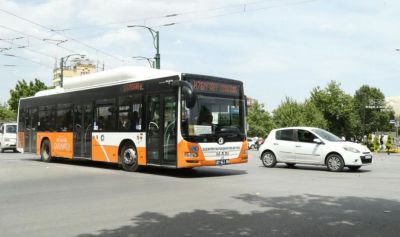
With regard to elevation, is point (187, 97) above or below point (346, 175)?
above

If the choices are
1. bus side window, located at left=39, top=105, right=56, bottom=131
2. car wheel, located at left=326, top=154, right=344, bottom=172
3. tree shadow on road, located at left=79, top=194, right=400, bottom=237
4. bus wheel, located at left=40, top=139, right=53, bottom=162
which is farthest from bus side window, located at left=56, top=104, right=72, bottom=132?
tree shadow on road, located at left=79, top=194, right=400, bottom=237

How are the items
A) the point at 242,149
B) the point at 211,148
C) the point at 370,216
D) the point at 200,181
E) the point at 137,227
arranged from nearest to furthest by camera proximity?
the point at 137,227, the point at 370,216, the point at 200,181, the point at 211,148, the point at 242,149

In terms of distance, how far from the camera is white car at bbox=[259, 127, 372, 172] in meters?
15.2

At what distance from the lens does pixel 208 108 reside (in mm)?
13367

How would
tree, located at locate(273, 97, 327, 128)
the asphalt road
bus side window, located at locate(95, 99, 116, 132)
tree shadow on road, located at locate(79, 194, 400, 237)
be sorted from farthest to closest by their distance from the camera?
tree, located at locate(273, 97, 327, 128) → bus side window, located at locate(95, 99, 116, 132) → the asphalt road → tree shadow on road, located at locate(79, 194, 400, 237)

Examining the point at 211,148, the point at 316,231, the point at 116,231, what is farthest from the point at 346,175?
the point at 116,231

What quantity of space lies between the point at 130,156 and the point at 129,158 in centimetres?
11

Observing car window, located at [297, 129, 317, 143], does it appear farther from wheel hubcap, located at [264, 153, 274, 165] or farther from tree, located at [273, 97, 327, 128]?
tree, located at [273, 97, 327, 128]

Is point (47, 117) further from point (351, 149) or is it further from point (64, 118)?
point (351, 149)

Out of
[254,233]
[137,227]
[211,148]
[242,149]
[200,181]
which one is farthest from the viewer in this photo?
[242,149]

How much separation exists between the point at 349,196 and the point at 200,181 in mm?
4170

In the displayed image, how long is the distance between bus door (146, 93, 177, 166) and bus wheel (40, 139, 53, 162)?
728 centimetres

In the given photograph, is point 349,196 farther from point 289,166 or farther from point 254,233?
point 289,166

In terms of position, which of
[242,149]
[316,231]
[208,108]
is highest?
[208,108]
